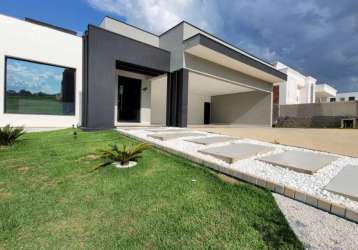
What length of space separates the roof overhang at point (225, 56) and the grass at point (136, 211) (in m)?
6.60

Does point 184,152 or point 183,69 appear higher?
point 183,69

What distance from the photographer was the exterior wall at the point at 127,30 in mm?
9297

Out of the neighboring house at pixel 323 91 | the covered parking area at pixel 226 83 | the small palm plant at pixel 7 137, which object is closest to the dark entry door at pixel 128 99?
the covered parking area at pixel 226 83

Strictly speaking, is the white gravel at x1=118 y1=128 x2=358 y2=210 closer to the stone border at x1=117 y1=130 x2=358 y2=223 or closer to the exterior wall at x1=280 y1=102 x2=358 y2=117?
the stone border at x1=117 y1=130 x2=358 y2=223

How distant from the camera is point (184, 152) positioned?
3391 millimetres

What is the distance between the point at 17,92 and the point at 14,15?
2.97m

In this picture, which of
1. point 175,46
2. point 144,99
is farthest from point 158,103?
point 175,46

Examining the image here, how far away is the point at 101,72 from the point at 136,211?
6.56 metres

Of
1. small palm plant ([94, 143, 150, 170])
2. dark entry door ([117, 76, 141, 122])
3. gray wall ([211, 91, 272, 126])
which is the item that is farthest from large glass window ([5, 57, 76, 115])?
gray wall ([211, 91, 272, 126])

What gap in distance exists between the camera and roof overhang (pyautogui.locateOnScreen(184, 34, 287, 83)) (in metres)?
8.06

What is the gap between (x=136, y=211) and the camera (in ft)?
6.06

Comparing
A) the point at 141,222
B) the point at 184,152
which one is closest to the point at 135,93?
the point at 184,152

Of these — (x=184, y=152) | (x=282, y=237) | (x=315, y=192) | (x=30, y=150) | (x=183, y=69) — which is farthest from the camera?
(x=183, y=69)

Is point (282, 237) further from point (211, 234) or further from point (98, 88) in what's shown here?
point (98, 88)
